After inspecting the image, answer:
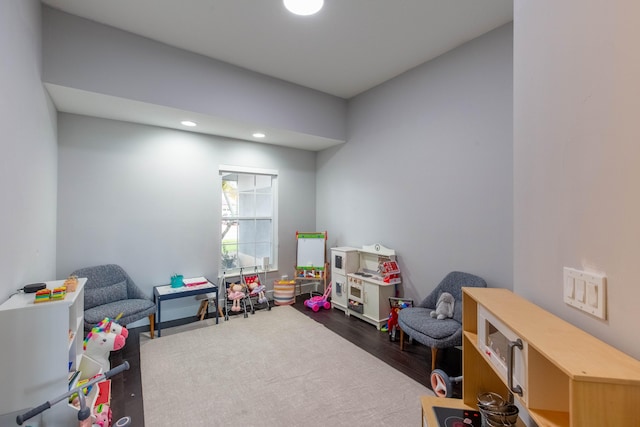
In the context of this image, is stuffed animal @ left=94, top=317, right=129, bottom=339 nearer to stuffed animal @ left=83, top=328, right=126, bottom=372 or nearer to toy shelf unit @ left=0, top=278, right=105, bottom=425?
stuffed animal @ left=83, top=328, right=126, bottom=372

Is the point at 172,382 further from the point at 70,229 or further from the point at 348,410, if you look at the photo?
the point at 70,229

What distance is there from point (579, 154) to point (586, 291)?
425 mm

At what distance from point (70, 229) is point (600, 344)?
4.21 meters

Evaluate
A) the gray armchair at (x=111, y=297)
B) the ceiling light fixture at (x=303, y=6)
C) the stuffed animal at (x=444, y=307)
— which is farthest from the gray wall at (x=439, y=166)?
the gray armchair at (x=111, y=297)

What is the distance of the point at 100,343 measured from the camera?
233 cm

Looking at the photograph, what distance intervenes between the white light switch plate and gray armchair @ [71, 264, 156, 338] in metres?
3.42

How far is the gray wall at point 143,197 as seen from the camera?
123 inches

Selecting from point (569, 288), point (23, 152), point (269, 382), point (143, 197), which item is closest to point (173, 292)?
point (143, 197)

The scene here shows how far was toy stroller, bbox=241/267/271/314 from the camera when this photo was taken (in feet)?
13.3

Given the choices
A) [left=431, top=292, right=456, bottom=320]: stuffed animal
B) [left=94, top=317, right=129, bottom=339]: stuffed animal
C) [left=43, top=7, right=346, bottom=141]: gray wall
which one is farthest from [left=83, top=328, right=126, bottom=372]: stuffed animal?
[left=431, top=292, right=456, bottom=320]: stuffed animal

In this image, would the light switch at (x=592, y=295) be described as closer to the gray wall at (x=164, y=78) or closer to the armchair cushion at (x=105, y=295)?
the gray wall at (x=164, y=78)

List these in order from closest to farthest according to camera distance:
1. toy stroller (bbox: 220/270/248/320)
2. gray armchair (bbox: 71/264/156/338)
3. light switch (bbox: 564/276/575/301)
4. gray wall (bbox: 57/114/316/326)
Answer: light switch (bbox: 564/276/575/301) → gray armchair (bbox: 71/264/156/338) → gray wall (bbox: 57/114/316/326) → toy stroller (bbox: 220/270/248/320)

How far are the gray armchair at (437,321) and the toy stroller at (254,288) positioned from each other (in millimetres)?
2033

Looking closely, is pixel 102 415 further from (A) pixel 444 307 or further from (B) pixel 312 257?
(B) pixel 312 257
